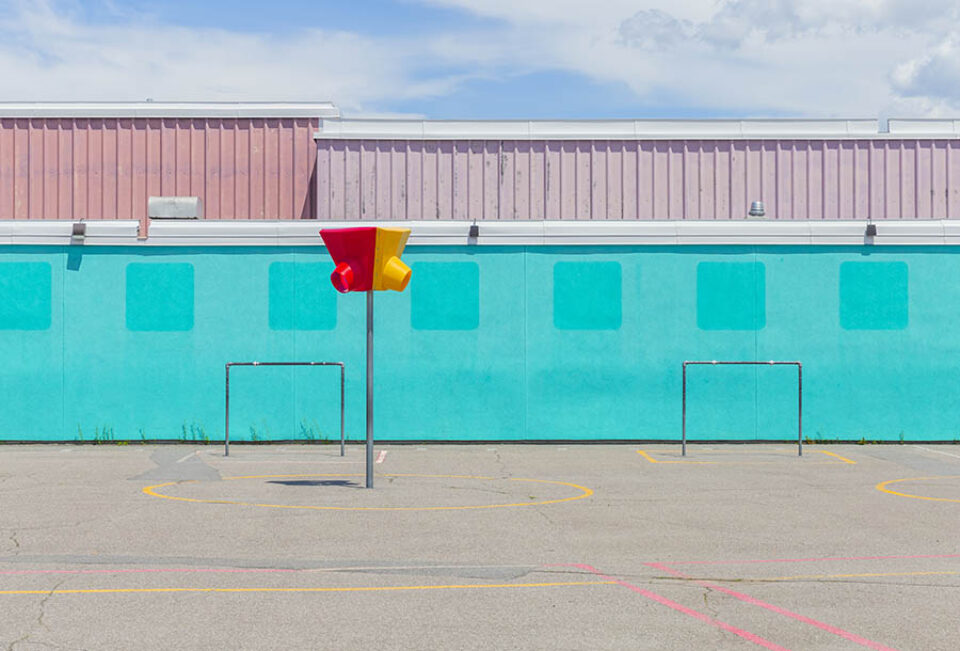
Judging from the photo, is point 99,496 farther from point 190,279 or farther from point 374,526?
point 190,279

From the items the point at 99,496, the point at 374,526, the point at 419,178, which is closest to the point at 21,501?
the point at 99,496

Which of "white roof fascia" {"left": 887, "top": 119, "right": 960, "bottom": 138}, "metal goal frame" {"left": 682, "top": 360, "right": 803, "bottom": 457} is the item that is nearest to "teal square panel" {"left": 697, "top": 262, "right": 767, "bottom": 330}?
"metal goal frame" {"left": 682, "top": 360, "right": 803, "bottom": 457}

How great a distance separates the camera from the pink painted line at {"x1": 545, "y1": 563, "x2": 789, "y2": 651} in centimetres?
636

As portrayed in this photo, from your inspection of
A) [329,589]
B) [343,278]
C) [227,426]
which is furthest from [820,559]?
[227,426]

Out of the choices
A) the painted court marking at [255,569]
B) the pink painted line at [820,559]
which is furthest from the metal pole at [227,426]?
the pink painted line at [820,559]

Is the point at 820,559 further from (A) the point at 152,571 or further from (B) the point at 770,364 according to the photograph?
(B) the point at 770,364

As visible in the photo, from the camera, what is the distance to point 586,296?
61.1ft

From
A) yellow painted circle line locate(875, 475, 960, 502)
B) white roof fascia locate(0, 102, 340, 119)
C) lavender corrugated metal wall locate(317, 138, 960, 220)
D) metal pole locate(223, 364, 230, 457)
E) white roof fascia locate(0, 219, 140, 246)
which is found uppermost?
white roof fascia locate(0, 102, 340, 119)

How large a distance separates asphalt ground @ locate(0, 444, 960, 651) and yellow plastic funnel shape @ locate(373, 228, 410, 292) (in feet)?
7.51

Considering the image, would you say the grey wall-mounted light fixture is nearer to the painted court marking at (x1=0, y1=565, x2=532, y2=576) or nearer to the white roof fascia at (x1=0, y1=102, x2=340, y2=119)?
the white roof fascia at (x1=0, y1=102, x2=340, y2=119)

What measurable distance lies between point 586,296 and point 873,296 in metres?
4.66

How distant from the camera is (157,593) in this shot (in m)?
7.55

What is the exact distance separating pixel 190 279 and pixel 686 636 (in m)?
13.5

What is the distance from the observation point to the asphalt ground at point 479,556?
6633 mm
